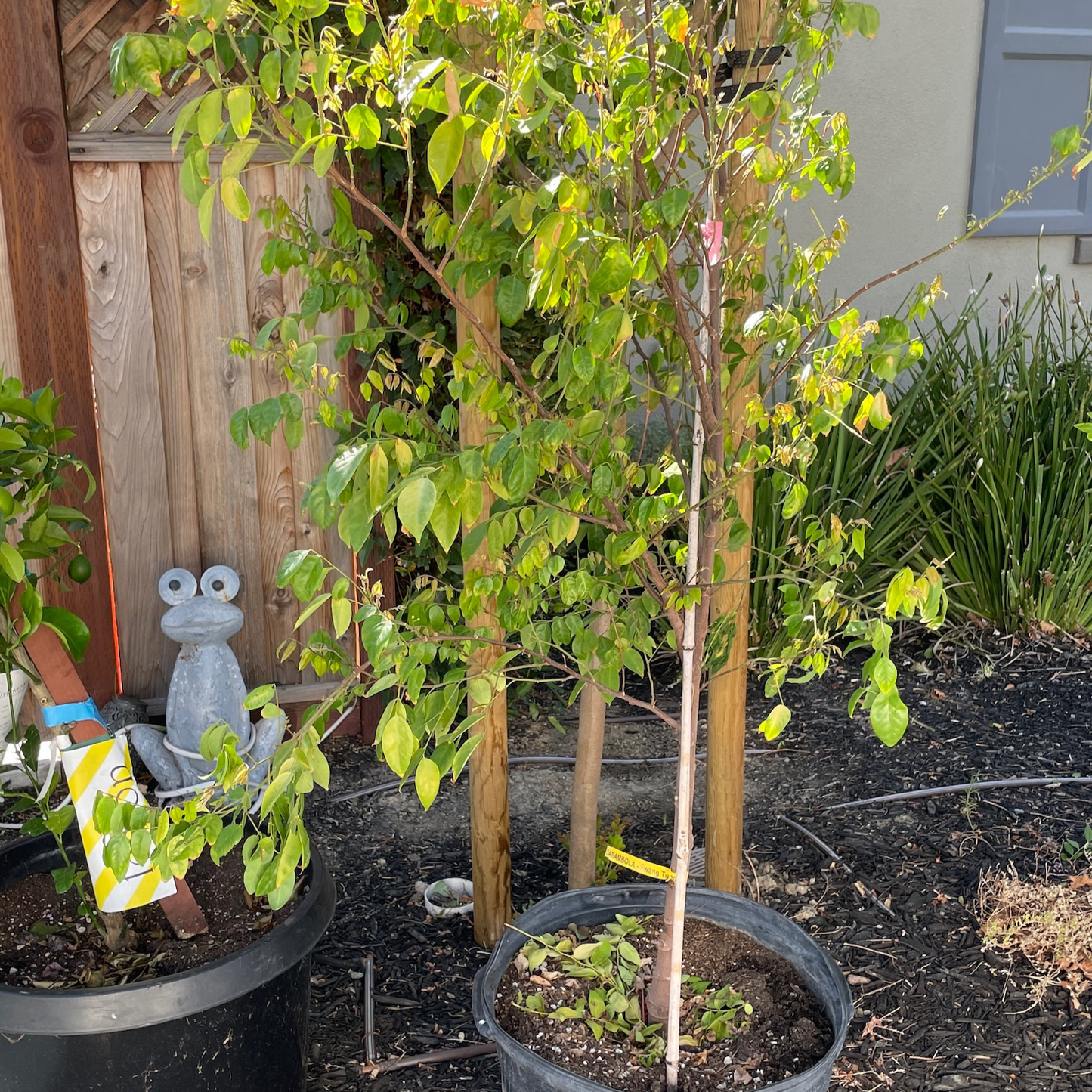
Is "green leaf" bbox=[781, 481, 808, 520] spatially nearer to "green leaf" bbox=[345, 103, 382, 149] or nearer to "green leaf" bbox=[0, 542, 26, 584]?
"green leaf" bbox=[345, 103, 382, 149]

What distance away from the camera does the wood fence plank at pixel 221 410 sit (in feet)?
9.35

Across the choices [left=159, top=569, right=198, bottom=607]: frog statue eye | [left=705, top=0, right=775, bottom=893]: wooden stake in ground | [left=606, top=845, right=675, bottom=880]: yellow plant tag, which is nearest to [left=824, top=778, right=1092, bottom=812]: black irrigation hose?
[left=705, top=0, right=775, bottom=893]: wooden stake in ground

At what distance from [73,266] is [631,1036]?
2.22 m

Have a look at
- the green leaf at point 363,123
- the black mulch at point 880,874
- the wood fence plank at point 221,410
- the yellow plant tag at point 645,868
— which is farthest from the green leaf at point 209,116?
the wood fence plank at point 221,410

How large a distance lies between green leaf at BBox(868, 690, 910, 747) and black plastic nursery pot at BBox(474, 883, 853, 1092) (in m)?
0.57

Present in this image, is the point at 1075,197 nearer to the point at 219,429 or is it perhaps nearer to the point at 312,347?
the point at 219,429

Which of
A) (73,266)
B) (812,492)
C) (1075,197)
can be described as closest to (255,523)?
(73,266)

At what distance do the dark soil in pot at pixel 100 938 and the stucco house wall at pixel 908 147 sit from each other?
3.20m

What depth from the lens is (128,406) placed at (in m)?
2.88

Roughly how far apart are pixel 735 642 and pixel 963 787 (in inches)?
46.8

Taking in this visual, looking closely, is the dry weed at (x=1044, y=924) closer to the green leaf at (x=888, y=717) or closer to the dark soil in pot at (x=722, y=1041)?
the dark soil in pot at (x=722, y=1041)

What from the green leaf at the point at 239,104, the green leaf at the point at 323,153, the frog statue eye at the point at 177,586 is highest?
the green leaf at the point at 239,104

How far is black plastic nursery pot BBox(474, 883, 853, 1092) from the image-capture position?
4.87ft

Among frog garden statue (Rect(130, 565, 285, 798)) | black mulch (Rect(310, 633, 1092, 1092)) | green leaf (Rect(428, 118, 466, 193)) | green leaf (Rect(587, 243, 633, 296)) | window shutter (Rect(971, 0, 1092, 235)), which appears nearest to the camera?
green leaf (Rect(428, 118, 466, 193))
